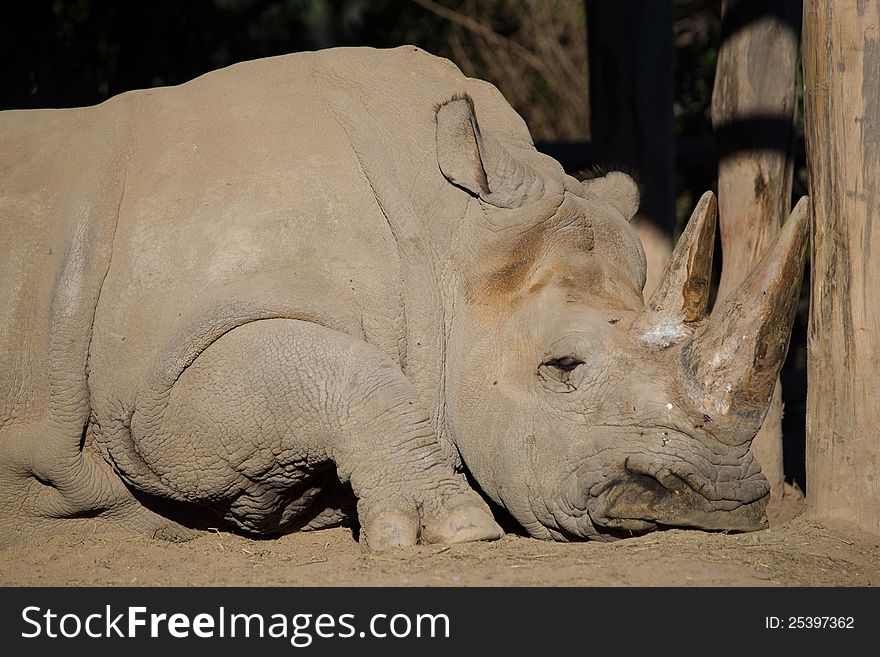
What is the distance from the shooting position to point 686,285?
13.3 feet

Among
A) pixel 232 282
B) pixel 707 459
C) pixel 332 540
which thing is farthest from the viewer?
pixel 332 540

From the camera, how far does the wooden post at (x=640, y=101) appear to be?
6.63 m

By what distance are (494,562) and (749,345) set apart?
43.7 inches

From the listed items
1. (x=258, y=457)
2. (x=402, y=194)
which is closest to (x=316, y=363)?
(x=258, y=457)

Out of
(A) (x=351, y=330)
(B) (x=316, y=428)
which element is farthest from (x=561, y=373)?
(B) (x=316, y=428)

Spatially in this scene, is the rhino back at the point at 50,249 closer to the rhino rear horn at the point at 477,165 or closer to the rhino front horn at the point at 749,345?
the rhino rear horn at the point at 477,165

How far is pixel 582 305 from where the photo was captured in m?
4.29

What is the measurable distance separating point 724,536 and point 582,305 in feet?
3.15

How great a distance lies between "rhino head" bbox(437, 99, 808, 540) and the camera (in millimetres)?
3912

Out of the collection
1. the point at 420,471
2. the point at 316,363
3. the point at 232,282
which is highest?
the point at 232,282

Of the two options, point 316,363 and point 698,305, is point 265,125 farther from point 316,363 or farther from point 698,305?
point 698,305

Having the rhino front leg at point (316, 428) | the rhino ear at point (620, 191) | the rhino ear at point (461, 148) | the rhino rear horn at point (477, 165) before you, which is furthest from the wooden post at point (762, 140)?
the rhino front leg at point (316, 428)

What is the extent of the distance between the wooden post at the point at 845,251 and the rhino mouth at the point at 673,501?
1.52 ft

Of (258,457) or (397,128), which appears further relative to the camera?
(397,128)
